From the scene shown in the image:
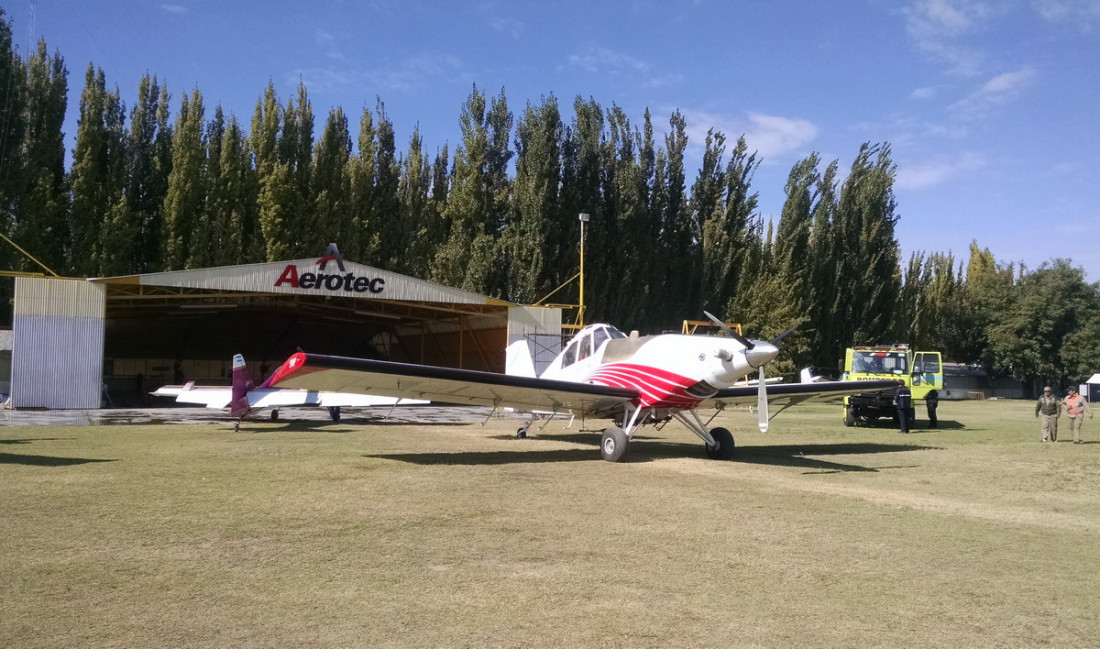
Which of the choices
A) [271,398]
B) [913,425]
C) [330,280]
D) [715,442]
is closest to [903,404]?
[913,425]

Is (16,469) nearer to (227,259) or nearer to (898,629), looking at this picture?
(898,629)

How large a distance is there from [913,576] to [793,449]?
36.7 feet

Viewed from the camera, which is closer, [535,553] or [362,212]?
[535,553]

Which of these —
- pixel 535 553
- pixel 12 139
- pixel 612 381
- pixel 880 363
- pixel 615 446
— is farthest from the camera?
pixel 12 139

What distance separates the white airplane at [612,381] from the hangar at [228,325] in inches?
583

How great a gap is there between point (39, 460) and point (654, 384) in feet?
33.4

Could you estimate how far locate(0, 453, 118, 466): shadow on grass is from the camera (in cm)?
1206

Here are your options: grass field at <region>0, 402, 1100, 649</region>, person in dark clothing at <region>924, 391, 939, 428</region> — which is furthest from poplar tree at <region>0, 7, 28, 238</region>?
person in dark clothing at <region>924, 391, 939, 428</region>

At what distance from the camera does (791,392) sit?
1616cm

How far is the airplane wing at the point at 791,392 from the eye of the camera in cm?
1564

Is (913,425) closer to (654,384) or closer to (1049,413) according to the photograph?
(1049,413)

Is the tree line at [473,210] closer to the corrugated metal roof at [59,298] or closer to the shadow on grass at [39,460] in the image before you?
the corrugated metal roof at [59,298]

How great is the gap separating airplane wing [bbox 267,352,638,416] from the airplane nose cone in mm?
2480

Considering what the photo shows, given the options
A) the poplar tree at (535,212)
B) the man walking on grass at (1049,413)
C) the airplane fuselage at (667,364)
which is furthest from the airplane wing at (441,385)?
the poplar tree at (535,212)
